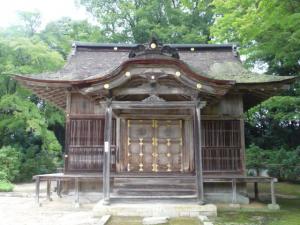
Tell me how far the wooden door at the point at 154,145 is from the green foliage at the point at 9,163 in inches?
330

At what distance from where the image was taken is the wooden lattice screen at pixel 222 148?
35.3ft

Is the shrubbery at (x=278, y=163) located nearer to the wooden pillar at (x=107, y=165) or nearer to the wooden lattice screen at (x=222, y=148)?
the wooden lattice screen at (x=222, y=148)

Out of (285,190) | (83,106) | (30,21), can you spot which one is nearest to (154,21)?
(30,21)

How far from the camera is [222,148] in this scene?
10.8m

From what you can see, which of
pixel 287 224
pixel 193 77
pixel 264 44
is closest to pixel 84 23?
pixel 264 44

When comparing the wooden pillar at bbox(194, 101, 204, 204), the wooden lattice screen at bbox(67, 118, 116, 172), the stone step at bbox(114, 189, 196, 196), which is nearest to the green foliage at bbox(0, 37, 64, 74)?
the wooden lattice screen at bbox(67, 118, 116, 172)

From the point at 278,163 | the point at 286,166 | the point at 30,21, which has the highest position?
the point at 30,21

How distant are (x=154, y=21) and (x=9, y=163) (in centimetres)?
1896

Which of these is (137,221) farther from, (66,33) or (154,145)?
(66,33)

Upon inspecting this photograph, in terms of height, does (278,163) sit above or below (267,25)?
below

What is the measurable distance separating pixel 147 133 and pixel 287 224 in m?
5.03

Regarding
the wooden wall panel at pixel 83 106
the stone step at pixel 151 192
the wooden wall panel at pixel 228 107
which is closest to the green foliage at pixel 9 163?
the wooden wall panel at pixel 83 106

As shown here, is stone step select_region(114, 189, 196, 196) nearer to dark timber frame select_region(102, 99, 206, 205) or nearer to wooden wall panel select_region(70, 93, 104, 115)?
dark timber frame select_region(102, 99, 206, 205)

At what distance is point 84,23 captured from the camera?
2961 centimetres
